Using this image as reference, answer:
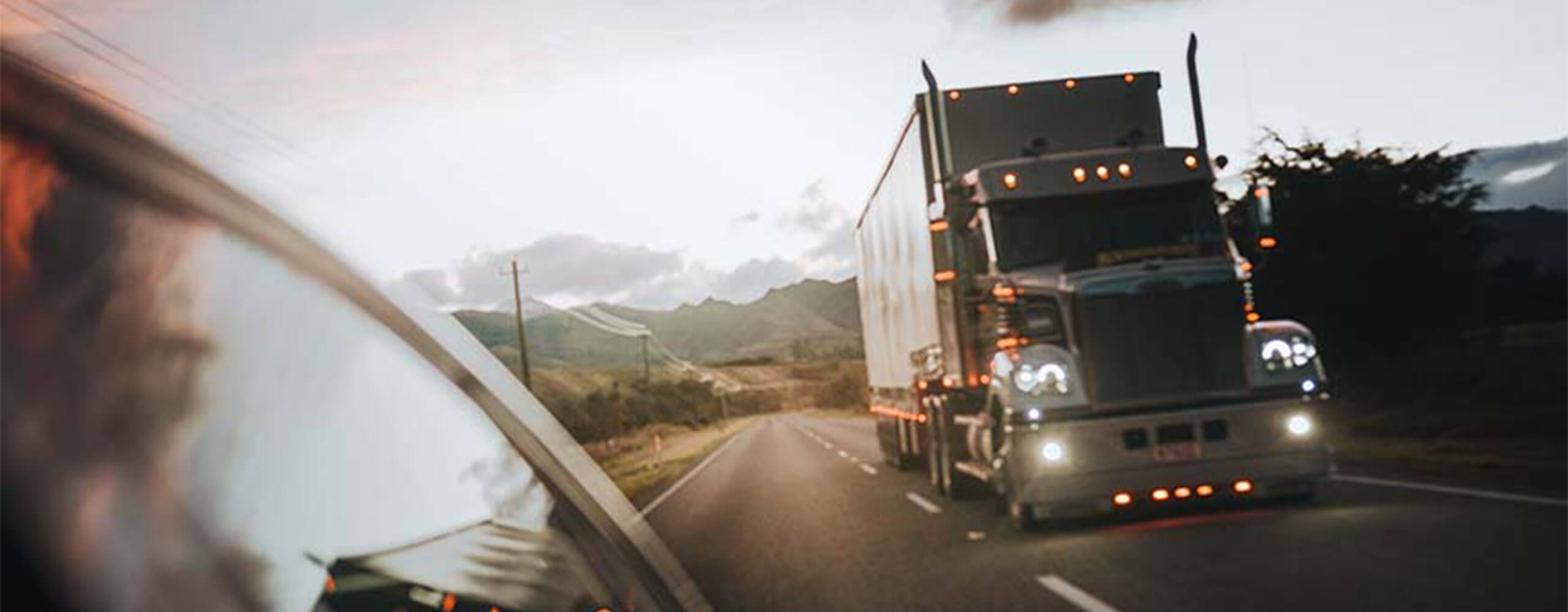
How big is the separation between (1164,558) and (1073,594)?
5.61 ft

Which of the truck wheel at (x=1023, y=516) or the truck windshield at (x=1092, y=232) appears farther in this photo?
the truck windshield at (x=1092, y=232)

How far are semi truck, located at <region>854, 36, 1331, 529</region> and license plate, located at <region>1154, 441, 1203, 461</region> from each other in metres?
0.01

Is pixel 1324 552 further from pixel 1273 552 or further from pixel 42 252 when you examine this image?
pixel 42 252

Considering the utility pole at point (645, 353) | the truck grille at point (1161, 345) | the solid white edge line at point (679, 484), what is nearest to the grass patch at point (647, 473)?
the solid white edge line at point (679, 484)

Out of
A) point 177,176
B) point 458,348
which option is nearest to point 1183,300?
point 458,348

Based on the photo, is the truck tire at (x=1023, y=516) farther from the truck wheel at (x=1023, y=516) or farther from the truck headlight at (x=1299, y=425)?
the truck headlight at (x=1299, y=425)

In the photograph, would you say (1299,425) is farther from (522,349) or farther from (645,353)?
(645,353)

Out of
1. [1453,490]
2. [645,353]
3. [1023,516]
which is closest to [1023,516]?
[1023,516]

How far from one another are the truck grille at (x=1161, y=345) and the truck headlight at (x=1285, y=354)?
8.7 inches

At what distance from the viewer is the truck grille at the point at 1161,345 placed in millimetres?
13875

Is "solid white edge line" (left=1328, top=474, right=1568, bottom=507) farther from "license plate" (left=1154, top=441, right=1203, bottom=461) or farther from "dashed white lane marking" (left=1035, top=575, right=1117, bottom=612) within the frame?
"dashed white lane marking" (left=1035, top=575, right=1117, bottom=612)

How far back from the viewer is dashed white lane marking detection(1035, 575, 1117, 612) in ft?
29.9

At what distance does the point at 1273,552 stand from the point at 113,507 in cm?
1062

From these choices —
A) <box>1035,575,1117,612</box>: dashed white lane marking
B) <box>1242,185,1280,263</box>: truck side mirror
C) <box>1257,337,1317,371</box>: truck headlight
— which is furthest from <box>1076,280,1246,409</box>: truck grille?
<box>1035,575,1117,612</box>: dashed white lane marking
